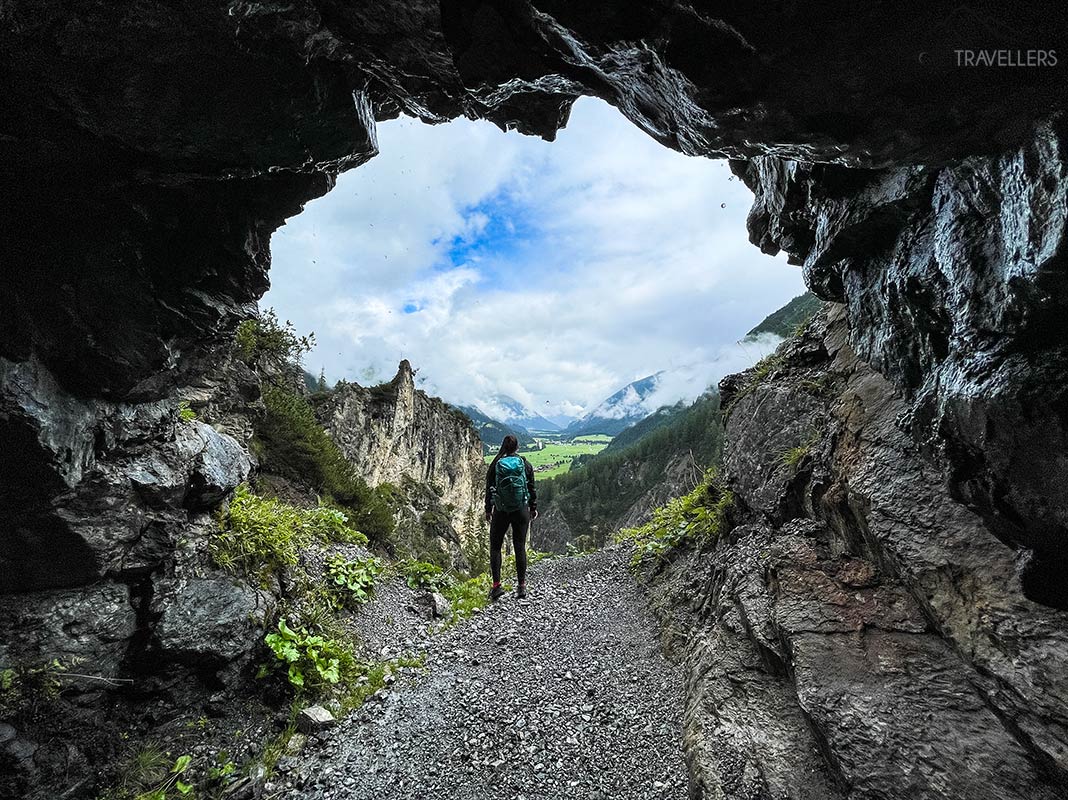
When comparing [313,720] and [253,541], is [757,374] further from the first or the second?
[253,541]

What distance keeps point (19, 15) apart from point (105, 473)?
196 inches

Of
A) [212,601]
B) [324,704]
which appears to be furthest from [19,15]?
[324,704]

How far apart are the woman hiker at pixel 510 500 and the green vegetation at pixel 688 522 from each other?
9.40 feet

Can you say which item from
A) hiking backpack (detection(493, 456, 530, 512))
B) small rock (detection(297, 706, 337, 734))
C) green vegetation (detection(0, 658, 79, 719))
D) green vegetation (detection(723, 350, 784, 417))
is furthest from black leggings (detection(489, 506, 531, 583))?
green vegetation (detection(0, 658, 79, 719))

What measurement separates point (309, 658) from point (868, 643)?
718 centimetres

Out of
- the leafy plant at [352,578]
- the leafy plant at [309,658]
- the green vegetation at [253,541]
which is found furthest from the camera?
the leafy plant at [352,578]

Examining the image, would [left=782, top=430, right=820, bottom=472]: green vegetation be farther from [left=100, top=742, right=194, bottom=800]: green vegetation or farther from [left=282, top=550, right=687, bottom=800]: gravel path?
[left=100, top=742, right=194, bottom=800]: green vegetation

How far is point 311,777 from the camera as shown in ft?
17.0

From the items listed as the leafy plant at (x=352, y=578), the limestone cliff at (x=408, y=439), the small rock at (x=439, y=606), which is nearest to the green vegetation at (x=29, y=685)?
the leafy plant at (x=352, y=578)

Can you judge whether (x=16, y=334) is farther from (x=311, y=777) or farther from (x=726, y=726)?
(x=726, y=726)

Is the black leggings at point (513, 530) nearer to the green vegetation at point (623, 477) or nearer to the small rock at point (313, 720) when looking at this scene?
the small rock at point (313, 720)

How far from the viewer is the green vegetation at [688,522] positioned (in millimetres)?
8383

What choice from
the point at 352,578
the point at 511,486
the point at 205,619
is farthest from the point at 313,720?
the point at 511,486

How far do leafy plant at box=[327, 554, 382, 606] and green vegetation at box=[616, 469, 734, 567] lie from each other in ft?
18.9
